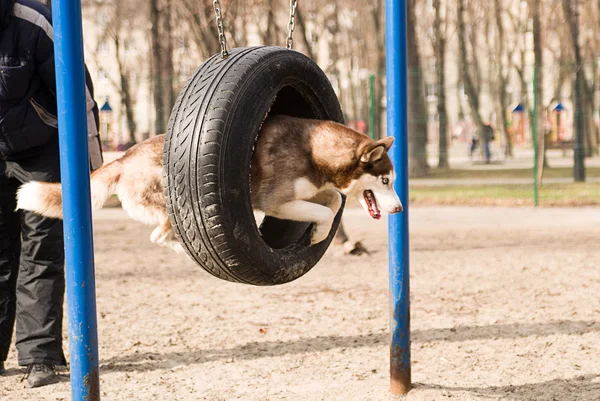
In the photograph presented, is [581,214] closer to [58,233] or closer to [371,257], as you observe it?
[371,257]

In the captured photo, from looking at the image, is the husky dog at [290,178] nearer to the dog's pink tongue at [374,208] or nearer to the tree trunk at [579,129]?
the dog's pink tongue at [374,208]

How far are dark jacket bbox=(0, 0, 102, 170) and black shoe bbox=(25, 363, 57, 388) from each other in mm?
1243

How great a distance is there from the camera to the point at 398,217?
14.1ft

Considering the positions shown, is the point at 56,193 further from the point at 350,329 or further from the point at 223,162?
the point at 350,329

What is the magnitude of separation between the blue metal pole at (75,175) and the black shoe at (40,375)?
1456 mm

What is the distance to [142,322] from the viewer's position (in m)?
6.15

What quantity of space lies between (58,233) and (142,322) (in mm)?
1731

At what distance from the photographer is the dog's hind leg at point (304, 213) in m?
3.11

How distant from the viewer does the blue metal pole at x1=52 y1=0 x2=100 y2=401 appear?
124 inches

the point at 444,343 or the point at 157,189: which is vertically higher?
the point at 157,189

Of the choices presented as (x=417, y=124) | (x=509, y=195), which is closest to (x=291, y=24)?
(x=509, y=195)

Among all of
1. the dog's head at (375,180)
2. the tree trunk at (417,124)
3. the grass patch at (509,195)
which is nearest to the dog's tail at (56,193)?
the dog's head at (375,180)

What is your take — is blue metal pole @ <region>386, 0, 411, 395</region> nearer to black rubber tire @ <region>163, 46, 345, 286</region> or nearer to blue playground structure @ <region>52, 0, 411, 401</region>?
black rubber tire @ <region>163, 46, 345, 286</region>

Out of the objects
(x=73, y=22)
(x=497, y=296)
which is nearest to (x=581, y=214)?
(x=497, y=296)
